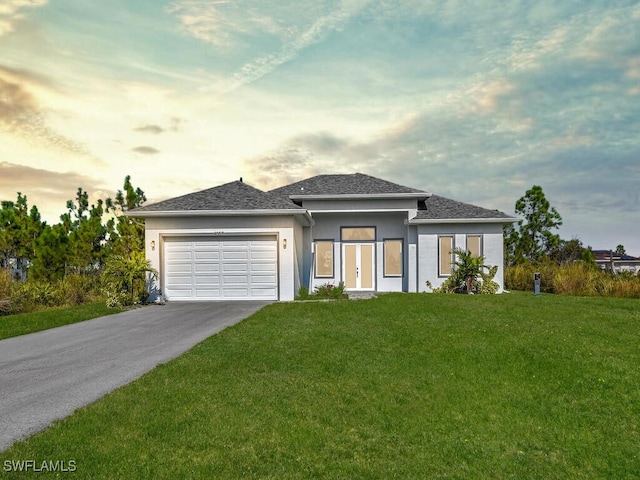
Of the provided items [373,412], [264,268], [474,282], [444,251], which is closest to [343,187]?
[444,251]

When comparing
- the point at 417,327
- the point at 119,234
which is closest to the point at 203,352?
the point at 417,327

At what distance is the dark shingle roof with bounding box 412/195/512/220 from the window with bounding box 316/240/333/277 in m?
4.41

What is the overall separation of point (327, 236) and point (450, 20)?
10718 millimetres

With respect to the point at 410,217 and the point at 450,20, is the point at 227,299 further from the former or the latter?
the point at 450,20

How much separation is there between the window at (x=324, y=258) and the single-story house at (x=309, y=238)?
50 millimetres

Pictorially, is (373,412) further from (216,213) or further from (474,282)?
(474,282)

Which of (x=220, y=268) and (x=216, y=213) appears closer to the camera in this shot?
(x=216, y=213)

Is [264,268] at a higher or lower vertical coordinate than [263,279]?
higher

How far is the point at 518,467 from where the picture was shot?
4090 millimetres

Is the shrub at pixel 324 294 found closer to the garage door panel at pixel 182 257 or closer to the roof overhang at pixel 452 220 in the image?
the garage door panel at pixel 182 257

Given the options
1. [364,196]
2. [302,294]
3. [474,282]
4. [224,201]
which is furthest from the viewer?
[364,196]

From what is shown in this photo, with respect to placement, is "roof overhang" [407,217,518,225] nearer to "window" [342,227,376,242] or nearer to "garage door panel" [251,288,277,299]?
"window" [342,227,376,242]

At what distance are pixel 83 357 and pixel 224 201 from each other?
9.58m

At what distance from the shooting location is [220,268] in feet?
53.9
